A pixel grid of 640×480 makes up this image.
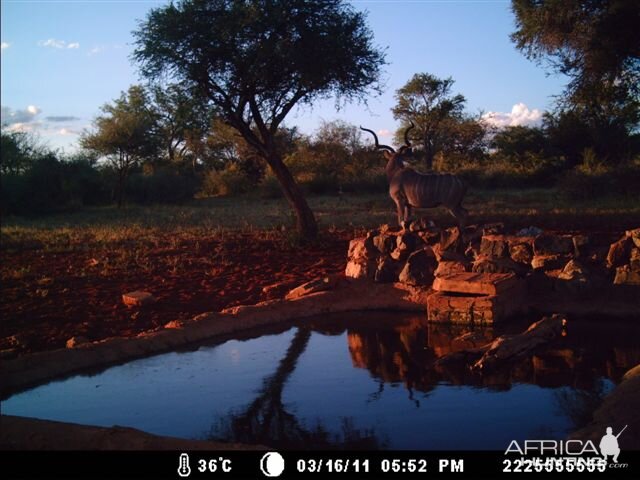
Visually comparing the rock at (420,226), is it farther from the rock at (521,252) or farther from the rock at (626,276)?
the rock at (626,276)

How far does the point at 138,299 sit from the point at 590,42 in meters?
11.5

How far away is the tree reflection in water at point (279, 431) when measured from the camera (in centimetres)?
548

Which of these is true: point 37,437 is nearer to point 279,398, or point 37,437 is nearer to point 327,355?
point 279,398

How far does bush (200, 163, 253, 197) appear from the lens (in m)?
35.1

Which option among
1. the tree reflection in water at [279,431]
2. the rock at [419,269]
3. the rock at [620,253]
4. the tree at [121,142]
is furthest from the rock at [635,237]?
the tree at [121,142]

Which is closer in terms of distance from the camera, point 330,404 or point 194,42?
point 330,404

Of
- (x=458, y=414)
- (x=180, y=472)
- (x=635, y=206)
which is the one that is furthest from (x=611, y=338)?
(x=635, y=206)

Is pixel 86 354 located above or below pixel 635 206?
below

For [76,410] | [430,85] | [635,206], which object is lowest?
[76,410]

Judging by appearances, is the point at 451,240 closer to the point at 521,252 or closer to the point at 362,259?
the point at 521,252

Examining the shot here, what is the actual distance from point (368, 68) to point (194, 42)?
13.3ft

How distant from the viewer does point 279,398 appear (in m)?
6.64

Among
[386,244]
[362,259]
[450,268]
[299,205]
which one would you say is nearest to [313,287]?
[362,259]

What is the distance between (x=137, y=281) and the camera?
464 inches
